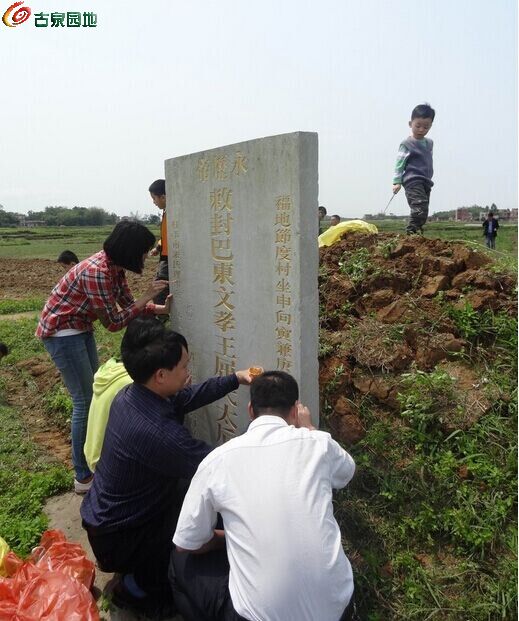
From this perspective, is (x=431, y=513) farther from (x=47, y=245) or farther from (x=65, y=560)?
(x=47, y=245)

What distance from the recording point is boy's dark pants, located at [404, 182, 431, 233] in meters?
5.30

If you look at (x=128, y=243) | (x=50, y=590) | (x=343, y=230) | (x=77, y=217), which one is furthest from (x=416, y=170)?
(x=77, y=217)

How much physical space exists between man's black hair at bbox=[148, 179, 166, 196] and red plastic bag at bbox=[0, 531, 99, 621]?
2740 millimetres

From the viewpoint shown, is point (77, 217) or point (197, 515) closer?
point (197, 515)

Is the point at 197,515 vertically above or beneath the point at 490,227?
beneath

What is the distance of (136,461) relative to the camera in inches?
93.7

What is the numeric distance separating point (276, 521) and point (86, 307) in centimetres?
216

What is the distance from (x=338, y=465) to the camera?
1.97 m

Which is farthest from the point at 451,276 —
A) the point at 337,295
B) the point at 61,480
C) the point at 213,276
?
the point at 61,480

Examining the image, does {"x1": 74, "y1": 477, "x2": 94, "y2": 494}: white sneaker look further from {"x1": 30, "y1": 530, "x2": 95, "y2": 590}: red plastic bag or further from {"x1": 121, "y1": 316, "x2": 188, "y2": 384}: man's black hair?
{"x1": 121, "y1": 316, "x2": 188, "y2": 384}: man's black hair

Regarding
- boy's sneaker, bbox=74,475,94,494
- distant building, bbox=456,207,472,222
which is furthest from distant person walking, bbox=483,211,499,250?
distant building, bbox=456,207,472,222

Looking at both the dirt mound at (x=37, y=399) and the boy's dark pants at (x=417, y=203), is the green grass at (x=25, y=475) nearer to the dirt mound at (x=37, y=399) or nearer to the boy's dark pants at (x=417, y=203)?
the dirt mound at (x=37, y=399)

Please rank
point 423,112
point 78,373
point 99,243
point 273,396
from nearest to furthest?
point 273,396, point 78,373, point 423,112, point 99,243

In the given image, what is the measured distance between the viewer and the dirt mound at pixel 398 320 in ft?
10.7
